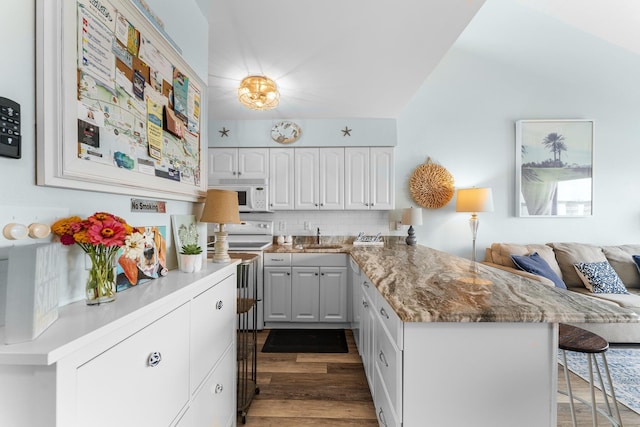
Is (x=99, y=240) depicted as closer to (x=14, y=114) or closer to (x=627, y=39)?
(x=14, y=114)

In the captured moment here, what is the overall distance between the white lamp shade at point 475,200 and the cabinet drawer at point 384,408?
2625 mm

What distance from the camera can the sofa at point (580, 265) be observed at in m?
2.96

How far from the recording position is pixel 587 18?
348cm

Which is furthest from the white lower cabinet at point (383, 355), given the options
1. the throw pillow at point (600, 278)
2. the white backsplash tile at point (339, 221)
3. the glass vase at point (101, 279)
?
the throw pillow at point (600, 278)

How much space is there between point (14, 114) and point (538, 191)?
4.77 m

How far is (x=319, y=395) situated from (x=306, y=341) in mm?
885

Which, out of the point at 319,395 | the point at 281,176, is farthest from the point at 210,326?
the point at 281,176

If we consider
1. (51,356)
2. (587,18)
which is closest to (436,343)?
(51,356)

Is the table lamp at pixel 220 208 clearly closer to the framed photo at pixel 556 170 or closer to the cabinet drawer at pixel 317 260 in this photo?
the cabinet drawer at pixel 317 260

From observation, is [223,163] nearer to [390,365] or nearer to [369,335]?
[369,335]

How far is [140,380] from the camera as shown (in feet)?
2.51

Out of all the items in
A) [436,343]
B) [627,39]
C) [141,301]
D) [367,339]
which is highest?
[627,39]

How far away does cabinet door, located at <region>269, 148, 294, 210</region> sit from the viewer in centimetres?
353

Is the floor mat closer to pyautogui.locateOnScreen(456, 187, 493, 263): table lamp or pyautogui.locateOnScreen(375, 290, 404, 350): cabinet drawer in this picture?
pyautogui.locateOnScreen(375, 290, 404, 350): cabinet drawer
